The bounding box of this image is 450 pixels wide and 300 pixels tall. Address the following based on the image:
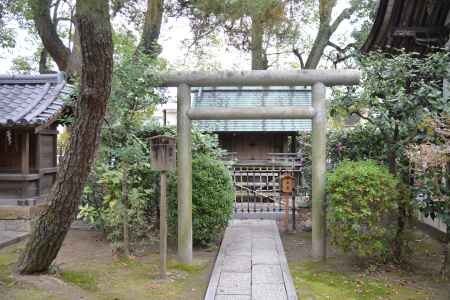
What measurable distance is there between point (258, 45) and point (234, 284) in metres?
12.8

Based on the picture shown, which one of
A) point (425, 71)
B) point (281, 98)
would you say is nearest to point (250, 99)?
point (281, 98)

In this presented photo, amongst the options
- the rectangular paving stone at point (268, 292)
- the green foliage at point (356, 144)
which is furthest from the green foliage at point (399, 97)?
the rectangular paving stone at point (268, 292)

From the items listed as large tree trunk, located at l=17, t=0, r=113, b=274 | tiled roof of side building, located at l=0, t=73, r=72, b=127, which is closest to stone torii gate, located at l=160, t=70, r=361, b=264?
large tree trunk, located at l=17, t=0, r=113, b=274

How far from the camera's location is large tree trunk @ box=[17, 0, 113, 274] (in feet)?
13.8

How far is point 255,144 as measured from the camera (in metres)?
15.1

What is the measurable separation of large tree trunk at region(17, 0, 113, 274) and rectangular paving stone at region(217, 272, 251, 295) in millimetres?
2174

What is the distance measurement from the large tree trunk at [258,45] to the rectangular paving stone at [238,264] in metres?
9.11

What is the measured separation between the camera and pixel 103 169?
24.9 ft

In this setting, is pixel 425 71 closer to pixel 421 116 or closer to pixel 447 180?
pixel 421 116

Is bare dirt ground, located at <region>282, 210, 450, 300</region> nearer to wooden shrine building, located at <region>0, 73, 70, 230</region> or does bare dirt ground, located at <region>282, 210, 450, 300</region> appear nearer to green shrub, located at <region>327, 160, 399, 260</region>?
green shrub, located at <region>327, 160, 399, 260</region>

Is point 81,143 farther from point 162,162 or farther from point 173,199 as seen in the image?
point 173,199

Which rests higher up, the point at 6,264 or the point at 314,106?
the point at 314,106

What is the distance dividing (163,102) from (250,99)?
30.7ft

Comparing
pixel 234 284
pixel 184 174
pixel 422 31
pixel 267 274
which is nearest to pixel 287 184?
pixel 184 174
